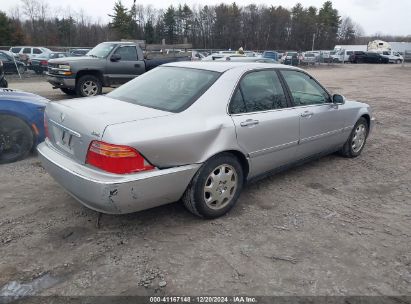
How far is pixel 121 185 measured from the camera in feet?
9.43

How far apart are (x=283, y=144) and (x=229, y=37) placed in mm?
84396

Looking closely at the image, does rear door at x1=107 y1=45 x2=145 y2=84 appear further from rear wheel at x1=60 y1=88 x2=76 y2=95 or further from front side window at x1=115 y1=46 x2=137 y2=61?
rear wheel at x1=60 y1=88 x2=76 y2=95

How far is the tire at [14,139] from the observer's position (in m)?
5.17

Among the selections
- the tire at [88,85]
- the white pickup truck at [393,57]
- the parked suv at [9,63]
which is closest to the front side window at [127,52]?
the tire at [88,85]

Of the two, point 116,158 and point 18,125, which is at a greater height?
point 116,158

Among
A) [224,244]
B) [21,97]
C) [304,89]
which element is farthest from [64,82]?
[224,244]

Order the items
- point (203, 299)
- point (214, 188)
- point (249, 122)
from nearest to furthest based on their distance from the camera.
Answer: point (203, 299)
point (214, 188)
point (249, 122)

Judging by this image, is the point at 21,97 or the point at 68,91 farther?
the point at 68,91

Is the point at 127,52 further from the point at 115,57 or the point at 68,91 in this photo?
the point at 68,91

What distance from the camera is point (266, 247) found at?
3.21 m

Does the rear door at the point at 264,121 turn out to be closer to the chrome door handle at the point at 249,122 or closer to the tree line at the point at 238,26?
the chrome door handle at the point at 249,122

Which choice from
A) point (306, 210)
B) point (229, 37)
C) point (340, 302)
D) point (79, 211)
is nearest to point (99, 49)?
point (79, 211)

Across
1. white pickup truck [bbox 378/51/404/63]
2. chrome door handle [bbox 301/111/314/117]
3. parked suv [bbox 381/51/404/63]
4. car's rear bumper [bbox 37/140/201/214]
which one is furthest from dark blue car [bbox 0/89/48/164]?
white pickup truck [bbox 378/51/404/63]

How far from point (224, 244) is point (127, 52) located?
9709 mm
